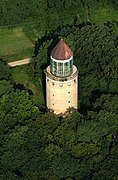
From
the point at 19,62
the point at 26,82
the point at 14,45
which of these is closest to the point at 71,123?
the point at 26,82

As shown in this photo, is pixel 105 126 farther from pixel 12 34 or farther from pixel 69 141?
pixel 12 34

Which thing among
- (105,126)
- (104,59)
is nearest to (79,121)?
(105,126)

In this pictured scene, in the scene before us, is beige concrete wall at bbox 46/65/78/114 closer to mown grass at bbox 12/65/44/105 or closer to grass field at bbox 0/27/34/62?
mown grass at bbox 12/65/44/105

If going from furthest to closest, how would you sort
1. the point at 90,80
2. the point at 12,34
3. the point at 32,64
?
the point at 12,34, the point at 32,64, the point at 90,80

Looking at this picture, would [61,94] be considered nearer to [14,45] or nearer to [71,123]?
[71,123]

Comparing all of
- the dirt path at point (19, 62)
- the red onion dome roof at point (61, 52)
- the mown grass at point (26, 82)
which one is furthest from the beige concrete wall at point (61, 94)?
the dirt path at point (19, 62)
